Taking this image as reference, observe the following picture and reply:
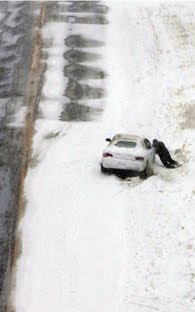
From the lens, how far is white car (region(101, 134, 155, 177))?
22.4m

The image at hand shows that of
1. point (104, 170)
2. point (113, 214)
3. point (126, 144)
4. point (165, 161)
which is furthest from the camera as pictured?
point (165, 161)

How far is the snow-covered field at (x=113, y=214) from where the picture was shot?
17.1m

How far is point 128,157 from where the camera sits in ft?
73.4

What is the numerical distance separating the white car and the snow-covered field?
0.44 meters

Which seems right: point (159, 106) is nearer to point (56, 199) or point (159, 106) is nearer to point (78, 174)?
point (78, 174)

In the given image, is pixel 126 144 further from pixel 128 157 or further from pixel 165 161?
pixel 165 161

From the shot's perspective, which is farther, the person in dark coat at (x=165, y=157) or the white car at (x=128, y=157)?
the person in dark coat at (x=165, y=157)

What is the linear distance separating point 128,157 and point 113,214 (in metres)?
2.52

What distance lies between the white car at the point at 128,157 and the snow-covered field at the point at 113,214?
1.45 feet

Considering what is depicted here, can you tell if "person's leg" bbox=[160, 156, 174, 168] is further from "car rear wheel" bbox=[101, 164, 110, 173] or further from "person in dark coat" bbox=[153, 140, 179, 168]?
"car rear wheel" bbox=[101, 164, 110, 173]

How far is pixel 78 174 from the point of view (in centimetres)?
2331

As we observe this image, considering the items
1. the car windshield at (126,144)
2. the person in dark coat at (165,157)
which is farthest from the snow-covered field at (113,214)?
the car windshield at (126,144)

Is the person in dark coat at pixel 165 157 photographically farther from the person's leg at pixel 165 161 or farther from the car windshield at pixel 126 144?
the car windshield at pixel 126 144

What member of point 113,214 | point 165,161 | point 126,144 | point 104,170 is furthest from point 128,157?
point 113,214
